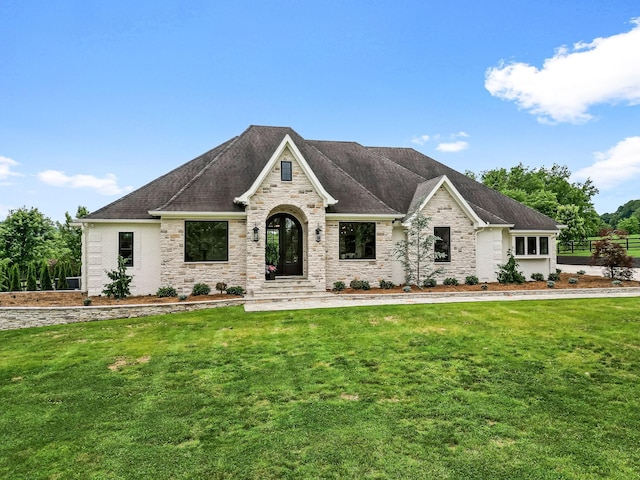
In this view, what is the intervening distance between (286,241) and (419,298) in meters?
7.28

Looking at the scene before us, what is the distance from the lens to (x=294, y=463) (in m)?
4.44

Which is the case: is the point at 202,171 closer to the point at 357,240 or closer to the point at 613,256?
the point at 357,240

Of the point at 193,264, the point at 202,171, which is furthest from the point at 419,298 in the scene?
the point at 202,171

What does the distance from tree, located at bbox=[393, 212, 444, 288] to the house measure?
1.75 feet

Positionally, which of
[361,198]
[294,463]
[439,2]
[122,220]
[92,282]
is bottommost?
[294,463]

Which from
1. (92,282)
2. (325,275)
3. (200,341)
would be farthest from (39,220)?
(200,341)

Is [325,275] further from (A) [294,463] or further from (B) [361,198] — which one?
(A) [294,463]

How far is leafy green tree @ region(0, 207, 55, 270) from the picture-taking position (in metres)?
27.1

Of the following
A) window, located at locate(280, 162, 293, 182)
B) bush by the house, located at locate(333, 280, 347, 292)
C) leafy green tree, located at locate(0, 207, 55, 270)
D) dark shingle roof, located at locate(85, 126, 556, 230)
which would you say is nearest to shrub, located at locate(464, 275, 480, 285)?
dark shingle roof, located at locate(85, 126, 556, 230)

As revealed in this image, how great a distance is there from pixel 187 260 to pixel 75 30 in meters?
12.0

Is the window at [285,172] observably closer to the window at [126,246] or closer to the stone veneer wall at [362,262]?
the stone veneer wall at [362,262]

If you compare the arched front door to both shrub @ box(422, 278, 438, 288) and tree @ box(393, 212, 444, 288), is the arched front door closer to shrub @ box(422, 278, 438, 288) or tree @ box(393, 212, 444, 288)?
tree @ box(393, 212, 444, 288)

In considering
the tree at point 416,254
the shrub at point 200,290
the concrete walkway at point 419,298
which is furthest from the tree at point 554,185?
the shrub at point 200,290

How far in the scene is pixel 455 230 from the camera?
64.8ft
